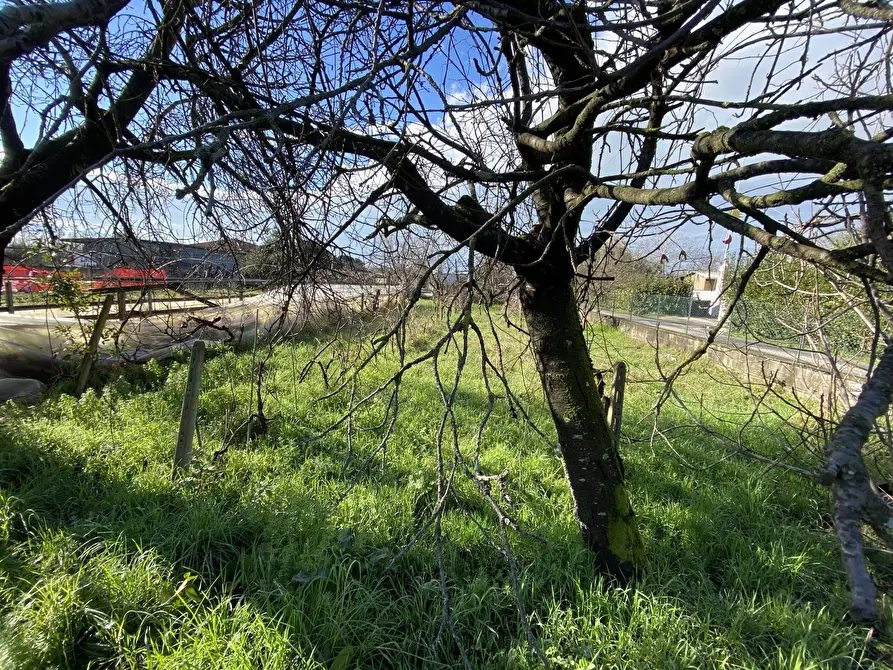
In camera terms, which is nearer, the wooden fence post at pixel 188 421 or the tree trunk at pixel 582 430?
the tree trunk at pixel 582 430

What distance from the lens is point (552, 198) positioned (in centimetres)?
220

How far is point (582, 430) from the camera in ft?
7.24

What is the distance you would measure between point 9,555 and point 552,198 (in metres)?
3.57

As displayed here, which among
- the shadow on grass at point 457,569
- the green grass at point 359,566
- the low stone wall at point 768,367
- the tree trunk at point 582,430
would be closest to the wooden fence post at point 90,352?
the green grass at point 359,566

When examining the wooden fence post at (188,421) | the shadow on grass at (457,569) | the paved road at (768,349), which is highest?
the paved road at (768,349)

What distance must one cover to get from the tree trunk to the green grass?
→ 167mm

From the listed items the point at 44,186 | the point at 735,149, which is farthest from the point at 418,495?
the point at 44,186

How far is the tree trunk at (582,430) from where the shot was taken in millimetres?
2203

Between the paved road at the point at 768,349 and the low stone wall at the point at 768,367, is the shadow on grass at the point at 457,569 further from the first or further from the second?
the low stone wall at the point at 768,367

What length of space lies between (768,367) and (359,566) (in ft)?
32.7

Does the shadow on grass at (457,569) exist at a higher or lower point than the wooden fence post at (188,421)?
lower

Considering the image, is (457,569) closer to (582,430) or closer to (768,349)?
(582,430)

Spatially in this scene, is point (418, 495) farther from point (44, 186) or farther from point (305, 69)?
point (44, 186)

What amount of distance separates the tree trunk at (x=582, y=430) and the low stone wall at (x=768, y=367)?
4.89ft
